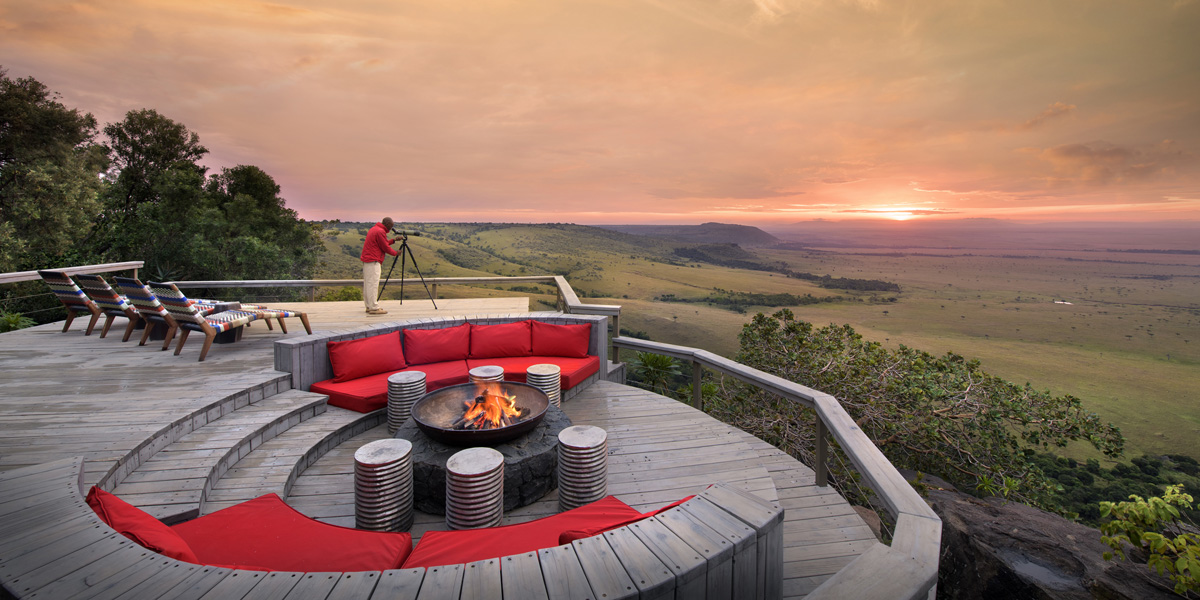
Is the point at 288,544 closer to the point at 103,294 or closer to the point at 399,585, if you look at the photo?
the point at 399,585

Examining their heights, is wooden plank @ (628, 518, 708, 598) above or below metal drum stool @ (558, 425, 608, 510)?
above

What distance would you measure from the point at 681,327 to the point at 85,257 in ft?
80.3

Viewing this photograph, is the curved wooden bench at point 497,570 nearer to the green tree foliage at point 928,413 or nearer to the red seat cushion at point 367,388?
the red seat cushion at point 367,388

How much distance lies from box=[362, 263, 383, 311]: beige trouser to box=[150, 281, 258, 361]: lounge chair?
6.27 ft

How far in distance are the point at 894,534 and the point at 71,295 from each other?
7.93 meters

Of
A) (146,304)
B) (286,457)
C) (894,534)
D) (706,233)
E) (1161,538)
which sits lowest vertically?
(1161,538)

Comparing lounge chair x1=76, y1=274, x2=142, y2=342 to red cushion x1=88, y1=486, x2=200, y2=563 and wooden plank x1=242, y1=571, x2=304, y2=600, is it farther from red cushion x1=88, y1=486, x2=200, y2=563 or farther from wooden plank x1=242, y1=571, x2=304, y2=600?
wooden plank x1=242, y1=571, x2=304, y2=600

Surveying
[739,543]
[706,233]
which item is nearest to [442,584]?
[739,543]

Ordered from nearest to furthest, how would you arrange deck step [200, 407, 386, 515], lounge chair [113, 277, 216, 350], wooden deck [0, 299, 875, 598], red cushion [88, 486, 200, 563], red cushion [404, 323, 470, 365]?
red cushion [88, 486, 200, 563] → wooden deck [0, 299, 875, 598] → deck step [200, 407, 386, 515] → red cushion [404, 323, 470, 365] → lounge chair [113, 277, 216, 350]

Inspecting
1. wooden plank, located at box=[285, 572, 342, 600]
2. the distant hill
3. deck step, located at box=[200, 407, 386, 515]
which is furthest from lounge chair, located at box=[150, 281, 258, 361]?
the distant hill

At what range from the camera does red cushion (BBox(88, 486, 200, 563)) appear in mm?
1328

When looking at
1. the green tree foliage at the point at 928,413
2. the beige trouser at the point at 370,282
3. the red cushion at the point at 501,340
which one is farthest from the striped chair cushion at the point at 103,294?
the green tree foliage at the point at 928,413

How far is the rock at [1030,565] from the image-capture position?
3.03 metres

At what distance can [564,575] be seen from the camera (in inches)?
43.3
